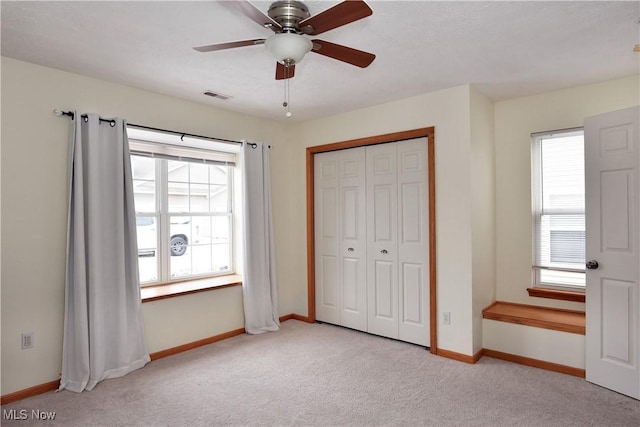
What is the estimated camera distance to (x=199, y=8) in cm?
205

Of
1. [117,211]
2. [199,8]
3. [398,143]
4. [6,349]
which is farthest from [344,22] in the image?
[6,349]

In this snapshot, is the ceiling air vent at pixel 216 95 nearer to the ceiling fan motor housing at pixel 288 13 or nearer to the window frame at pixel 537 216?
the ceiling fan motor housing at pixel 288 13

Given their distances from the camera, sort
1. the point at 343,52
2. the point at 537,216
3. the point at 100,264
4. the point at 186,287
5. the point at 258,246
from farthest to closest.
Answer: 1. the point at 258,246
2. the point at 186,287
3. the point at 537,216
4. the point at 100,264
5. the point at 343,52

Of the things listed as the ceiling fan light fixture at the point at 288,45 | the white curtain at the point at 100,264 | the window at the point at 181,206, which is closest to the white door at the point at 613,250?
the ceiling fan light fixture at the point at 288,45

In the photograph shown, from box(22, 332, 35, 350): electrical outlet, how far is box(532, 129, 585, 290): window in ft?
14.4

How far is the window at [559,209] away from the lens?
3447mm

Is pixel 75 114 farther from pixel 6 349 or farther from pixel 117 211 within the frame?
pixel 6 349

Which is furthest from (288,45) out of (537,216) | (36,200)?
(537,216)

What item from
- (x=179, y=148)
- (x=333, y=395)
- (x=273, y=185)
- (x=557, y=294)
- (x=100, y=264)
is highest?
(x=179, y=148)

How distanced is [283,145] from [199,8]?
2670 millimetres

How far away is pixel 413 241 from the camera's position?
12.3 ft

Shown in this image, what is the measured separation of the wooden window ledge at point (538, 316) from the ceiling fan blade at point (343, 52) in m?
2.64

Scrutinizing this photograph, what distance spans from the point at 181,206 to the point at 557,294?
153 inches

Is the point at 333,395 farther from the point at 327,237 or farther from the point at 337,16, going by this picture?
the point at 337,16
